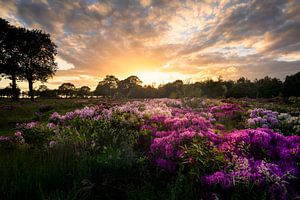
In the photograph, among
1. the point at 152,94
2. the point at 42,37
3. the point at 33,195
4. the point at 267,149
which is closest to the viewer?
the point at 33,195

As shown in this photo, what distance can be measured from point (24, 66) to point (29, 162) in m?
38.6

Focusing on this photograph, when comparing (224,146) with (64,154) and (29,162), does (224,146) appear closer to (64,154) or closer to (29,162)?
(64,154)

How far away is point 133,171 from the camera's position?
4.43 metres

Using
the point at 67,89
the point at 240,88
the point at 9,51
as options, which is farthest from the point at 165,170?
the point at 67,89

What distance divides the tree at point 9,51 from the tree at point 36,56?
954 millimetres

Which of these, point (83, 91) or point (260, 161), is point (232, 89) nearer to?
point (260, 161)

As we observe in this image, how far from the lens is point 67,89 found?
122875mm

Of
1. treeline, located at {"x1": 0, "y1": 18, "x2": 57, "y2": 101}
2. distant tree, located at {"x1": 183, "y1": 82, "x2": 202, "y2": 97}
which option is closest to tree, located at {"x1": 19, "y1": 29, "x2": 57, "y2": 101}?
treeline, located at {"x1": 0, "y1": 18, "x2": 57, "y2": 101}

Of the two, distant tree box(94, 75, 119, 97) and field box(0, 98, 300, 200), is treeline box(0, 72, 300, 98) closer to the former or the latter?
field box(0, 98, 300, 200)

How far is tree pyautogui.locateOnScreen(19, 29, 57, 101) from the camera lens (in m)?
37.8

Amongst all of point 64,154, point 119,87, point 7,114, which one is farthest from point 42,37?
point 119,87

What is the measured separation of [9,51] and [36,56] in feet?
13.5

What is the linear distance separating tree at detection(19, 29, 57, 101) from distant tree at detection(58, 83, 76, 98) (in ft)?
271

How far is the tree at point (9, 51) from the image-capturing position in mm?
34469
